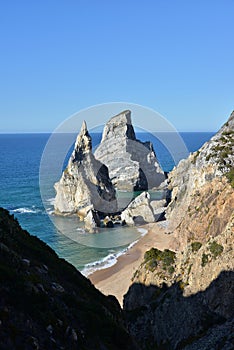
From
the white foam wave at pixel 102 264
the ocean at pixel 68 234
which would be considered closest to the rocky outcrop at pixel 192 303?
the white foam wave at pixel 102 264

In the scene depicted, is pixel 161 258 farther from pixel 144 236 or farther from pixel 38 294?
pixel 144 236

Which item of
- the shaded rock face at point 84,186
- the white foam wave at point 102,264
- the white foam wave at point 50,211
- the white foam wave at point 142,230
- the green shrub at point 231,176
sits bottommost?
the white foam wave at point 142,230

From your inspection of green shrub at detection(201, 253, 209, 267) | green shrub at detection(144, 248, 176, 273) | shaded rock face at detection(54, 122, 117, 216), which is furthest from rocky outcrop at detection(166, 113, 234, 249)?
shaded rock face at detection(54, 122, 117, 216)

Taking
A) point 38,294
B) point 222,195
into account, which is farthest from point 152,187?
point 38,294

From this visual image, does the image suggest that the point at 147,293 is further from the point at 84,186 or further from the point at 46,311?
the point at 84,186

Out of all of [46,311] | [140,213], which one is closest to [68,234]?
[140,213]

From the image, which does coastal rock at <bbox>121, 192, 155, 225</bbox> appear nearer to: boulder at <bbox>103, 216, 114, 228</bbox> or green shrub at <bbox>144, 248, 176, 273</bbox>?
boulder at <bbox>103, 216, 114, 228</bbox>

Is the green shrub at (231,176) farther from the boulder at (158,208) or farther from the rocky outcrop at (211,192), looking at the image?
the boulder at (158,208)
